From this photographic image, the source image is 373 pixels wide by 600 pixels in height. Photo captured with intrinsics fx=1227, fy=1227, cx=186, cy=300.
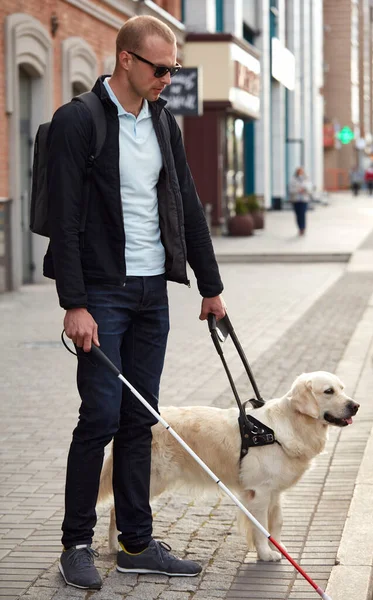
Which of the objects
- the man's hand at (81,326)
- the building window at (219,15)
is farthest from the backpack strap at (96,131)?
the building window at (219,15)

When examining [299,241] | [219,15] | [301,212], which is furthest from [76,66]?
[219,15]

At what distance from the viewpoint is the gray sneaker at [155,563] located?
4.95m

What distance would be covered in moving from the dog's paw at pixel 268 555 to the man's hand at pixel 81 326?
1249mm

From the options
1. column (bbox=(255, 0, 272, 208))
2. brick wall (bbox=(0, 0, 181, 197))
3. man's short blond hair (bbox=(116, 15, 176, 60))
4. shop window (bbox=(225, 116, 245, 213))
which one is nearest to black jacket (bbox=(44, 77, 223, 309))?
man's short blond hair (bbox=(116, 15, 176, 60))

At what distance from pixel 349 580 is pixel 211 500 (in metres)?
1.57

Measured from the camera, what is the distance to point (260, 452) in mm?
5133

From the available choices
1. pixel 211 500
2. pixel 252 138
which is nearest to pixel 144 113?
pixel 211 500

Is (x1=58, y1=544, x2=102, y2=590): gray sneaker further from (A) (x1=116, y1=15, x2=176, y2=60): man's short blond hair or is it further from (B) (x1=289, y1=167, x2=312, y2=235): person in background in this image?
(B) (x1=289, y1=167, x2=312, y2=235): person in background

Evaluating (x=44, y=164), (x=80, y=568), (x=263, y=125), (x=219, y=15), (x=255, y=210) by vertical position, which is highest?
(x=219, y=15)

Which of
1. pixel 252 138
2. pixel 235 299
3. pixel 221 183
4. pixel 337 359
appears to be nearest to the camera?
pixel 337 359

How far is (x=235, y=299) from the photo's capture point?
56.9 feet

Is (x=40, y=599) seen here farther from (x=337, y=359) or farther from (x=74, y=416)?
(x=337, y=359)

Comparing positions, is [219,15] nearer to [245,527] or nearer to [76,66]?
[76,66]

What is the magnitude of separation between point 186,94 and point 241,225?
6.03m
